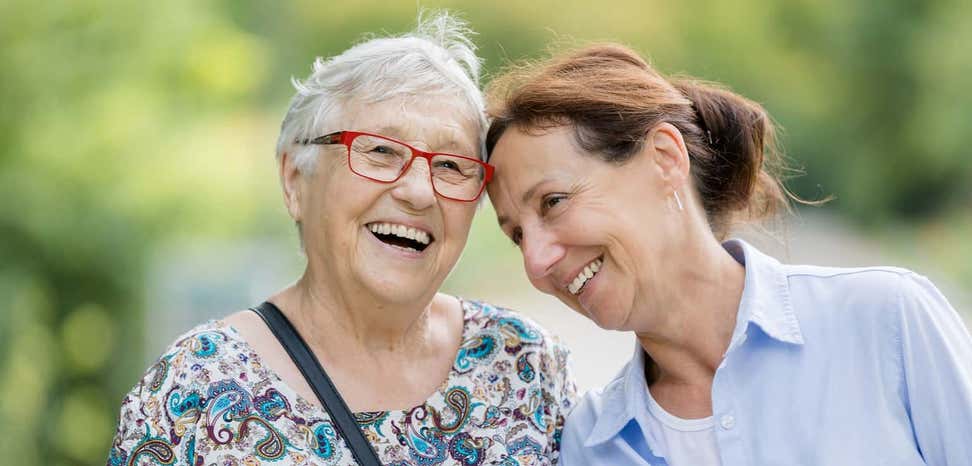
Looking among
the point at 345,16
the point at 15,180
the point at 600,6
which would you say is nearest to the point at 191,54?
the point at 15,180

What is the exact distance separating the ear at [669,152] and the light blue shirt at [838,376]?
0.23 metres

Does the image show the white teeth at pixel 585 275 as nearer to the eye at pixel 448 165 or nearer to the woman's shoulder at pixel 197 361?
the eye at pixel 448 165

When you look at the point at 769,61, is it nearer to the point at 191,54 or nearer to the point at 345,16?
the point at 345,16

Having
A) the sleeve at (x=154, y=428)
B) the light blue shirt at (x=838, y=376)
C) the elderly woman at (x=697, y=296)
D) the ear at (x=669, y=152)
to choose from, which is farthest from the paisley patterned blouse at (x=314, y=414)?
the ear at (x=669, y=152)

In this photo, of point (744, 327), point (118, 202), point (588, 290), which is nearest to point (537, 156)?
point (588, 290)

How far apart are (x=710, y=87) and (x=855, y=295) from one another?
0.61 m

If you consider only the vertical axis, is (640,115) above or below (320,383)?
above

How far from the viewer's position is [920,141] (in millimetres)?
11375

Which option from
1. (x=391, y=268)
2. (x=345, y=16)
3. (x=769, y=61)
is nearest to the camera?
(x=391, y=268)

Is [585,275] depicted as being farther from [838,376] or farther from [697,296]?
[838,376]

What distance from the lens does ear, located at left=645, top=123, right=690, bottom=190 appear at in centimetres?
225

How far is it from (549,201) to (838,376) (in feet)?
2.21

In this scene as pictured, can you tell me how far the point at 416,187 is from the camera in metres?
2.29

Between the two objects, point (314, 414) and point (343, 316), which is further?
point (343, 316)
